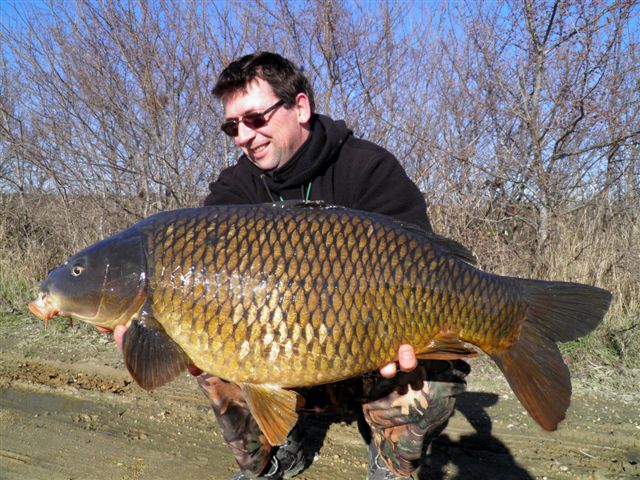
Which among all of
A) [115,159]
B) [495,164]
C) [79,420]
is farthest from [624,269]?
[115,159]

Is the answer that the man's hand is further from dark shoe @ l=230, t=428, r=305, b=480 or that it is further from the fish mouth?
the fish mouth

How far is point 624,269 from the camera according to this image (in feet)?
13.2

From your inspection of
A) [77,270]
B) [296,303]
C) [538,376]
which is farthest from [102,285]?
[538,376]

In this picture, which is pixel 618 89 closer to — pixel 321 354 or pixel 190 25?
pixel 190 25

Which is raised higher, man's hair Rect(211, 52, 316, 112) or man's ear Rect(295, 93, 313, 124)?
man's hair Rect(211, 52, 316, 112)

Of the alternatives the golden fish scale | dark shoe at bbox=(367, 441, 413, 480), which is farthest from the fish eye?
dark shoe at bbox=(367, 441, 413, 480)

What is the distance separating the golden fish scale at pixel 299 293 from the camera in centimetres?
143

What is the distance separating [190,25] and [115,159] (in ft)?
5.04

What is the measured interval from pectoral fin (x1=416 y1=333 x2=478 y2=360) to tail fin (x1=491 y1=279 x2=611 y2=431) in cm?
15

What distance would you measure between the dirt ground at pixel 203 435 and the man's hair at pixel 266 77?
1467 millimetres

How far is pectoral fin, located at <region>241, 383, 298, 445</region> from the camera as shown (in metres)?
1.53

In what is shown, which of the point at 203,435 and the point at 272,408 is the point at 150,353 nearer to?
the point at 272,408

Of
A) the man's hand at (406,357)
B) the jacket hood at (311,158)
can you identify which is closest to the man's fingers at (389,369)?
the man's hand at (406,357)

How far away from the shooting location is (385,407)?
75.2 inches
